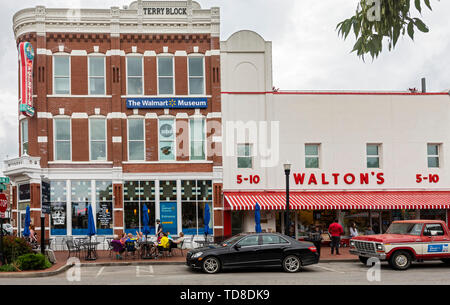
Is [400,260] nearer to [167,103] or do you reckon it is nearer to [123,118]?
[167,103]

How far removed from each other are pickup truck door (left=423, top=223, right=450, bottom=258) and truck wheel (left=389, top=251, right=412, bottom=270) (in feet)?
2.23

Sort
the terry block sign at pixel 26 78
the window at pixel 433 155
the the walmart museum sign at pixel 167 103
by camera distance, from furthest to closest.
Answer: the window at pixel 433 155 < the the walmart museum sign at pixel 167 103 < the terry block sign at pixel 26 78

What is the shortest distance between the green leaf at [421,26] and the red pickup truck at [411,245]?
1404 cm

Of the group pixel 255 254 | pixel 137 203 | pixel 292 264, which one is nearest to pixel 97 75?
pixel 137 203

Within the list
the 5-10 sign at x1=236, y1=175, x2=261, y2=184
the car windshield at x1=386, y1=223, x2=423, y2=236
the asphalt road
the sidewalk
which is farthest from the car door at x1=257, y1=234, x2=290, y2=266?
the 5-10 sign at x1=236, y1=175, x2=261, y2=184

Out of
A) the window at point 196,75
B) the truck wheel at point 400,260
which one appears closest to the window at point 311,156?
the window at point 196,75

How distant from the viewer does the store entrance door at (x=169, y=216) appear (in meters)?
25.8

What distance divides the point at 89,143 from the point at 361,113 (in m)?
14.7

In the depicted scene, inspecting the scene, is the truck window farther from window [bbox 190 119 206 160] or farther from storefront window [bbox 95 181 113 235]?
storefront window [bbox 95 181 113 235]

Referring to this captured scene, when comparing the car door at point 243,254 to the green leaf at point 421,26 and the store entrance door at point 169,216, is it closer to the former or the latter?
the store entrance door at point 169,216

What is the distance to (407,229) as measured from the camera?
17.4m

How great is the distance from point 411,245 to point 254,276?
18.5 feet
